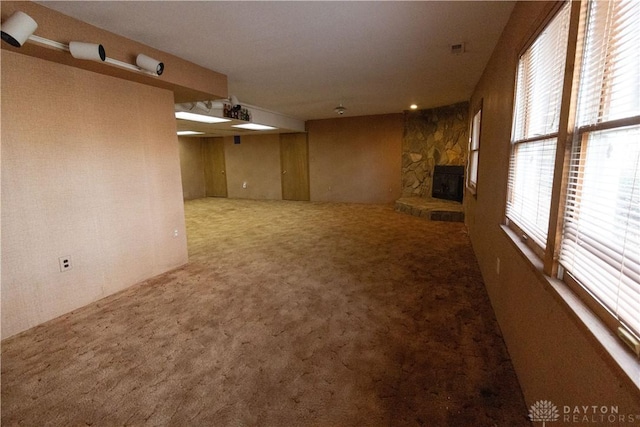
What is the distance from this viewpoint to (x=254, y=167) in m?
9.73

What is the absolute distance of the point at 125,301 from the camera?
9.36 feet

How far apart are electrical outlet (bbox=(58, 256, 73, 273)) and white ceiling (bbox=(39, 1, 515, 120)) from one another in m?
1.94

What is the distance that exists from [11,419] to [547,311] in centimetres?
267

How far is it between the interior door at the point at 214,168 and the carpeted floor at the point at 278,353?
23.3 feet

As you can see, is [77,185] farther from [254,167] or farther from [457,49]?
[254,167]

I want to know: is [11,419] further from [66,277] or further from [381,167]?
[381,167]

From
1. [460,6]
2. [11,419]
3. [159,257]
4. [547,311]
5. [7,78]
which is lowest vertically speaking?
[11,419]

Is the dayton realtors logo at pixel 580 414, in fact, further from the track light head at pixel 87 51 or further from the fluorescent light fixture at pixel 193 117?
the fluorescent light fixture at pixel 193 117

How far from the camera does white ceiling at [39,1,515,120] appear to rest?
2.19 metres

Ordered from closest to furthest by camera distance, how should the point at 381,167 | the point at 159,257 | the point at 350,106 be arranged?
the point at 159,257 → the point at 350,106 → the point at 381,167

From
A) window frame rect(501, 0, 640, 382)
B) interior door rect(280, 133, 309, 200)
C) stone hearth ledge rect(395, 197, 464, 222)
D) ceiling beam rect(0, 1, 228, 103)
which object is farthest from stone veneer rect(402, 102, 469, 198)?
window frame rect(501, 0, 640, 382)

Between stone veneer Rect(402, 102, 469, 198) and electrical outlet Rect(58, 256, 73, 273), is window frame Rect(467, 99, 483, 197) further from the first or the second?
electrical outlet Rect(58, 256, 73, 273)

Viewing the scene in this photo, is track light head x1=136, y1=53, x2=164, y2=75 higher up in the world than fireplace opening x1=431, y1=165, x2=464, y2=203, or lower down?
higher up

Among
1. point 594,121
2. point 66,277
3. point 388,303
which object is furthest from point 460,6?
point 66,277
